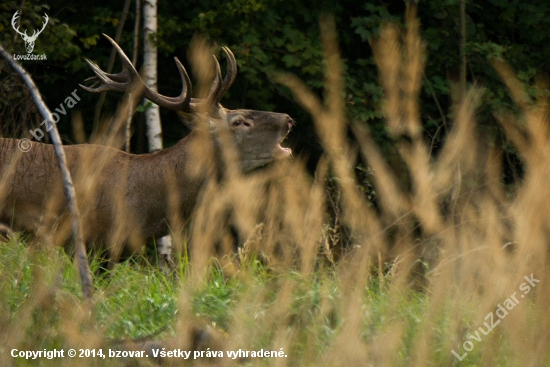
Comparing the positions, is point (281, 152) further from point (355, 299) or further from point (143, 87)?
point (355, 299)

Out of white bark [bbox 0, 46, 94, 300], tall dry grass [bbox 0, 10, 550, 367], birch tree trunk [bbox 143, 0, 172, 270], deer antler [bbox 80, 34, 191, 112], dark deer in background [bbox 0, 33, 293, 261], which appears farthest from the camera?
birch tree trunk [bbox 143, 0, 172, 270]

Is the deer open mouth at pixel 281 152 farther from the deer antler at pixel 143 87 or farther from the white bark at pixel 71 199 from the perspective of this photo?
the white bark at pixel 71 199

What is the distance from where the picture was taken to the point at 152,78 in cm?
902

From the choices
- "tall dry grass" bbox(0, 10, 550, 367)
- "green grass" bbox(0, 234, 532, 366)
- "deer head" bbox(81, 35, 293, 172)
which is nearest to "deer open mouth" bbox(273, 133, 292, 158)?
"deer head" bbox(81, 35, 293, 172)

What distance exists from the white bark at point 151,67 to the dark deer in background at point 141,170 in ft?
4.36

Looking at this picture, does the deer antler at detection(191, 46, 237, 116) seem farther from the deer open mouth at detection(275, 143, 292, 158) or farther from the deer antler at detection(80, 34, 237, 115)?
the deer open mouth at detection(275, 143, 292, 158)

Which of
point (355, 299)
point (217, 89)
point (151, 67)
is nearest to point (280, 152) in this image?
point (217, 89)

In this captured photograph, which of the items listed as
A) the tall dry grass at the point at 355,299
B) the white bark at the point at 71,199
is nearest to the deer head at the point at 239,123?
the tall dry grass at the point at 355,299

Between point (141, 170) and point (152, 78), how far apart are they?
190cm

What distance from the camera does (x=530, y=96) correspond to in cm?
935

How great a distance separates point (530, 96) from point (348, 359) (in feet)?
22.4

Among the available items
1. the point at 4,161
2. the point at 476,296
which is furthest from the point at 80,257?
the point at 4,161

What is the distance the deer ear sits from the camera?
748 cm

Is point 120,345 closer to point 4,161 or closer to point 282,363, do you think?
point 282,363
